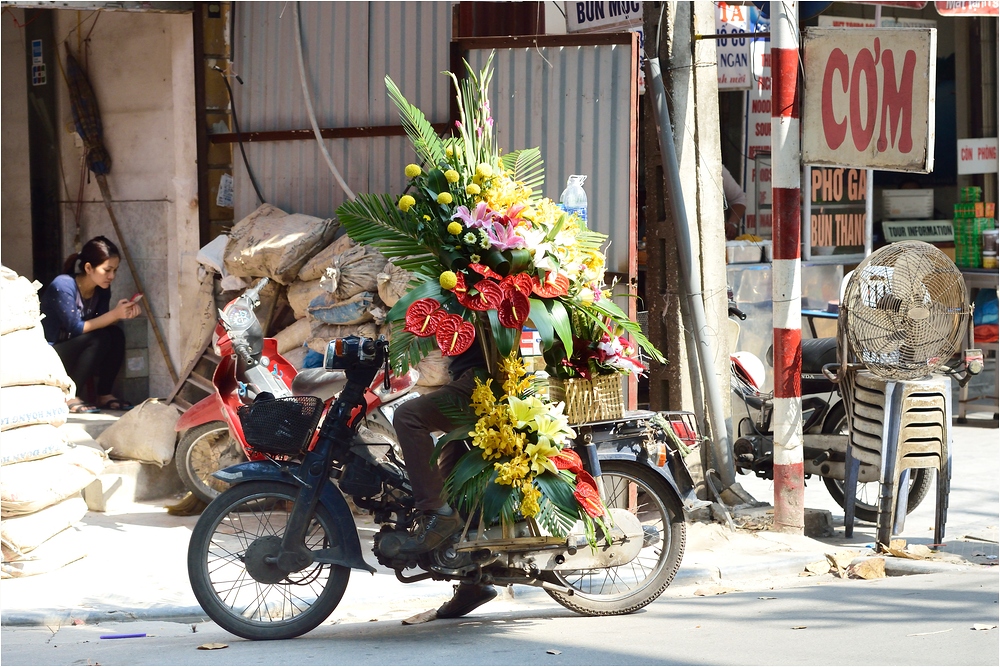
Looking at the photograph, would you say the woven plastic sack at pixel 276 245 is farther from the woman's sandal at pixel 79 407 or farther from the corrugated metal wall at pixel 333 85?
the woman's sandal at pixel 79 407

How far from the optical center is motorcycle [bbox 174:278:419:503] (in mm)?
6676

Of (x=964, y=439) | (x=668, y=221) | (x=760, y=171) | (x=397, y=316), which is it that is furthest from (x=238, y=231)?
(x=964, y=439)

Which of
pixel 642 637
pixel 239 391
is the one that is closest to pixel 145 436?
pixel 239 391

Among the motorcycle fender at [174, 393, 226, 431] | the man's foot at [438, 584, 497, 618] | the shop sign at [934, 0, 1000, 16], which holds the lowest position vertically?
the man's foot at [438, 584, 497, 618]

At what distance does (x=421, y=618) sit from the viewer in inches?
208

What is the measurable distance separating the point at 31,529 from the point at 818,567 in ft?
14.0

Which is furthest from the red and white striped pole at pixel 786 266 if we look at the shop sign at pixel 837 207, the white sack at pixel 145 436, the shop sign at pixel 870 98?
the shop sign at pixel 837 207

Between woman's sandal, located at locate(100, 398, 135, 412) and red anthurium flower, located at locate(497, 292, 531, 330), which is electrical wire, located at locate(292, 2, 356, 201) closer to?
woman's sandal, located at locate(100, 398, 135, 412)

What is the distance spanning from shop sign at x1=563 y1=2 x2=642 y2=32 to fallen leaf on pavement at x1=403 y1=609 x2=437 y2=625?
5181 mm

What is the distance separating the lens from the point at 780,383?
668 centimetres

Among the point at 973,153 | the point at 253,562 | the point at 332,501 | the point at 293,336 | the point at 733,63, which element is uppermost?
the point at 733,63

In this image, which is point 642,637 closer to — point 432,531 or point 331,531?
point 432,531

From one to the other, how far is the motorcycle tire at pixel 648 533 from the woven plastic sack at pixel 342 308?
7.79 feet

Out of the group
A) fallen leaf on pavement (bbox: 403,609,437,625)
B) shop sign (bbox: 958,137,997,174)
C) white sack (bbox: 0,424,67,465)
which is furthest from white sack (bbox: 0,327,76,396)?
shop sign (bbox: 958,137,997,174)
